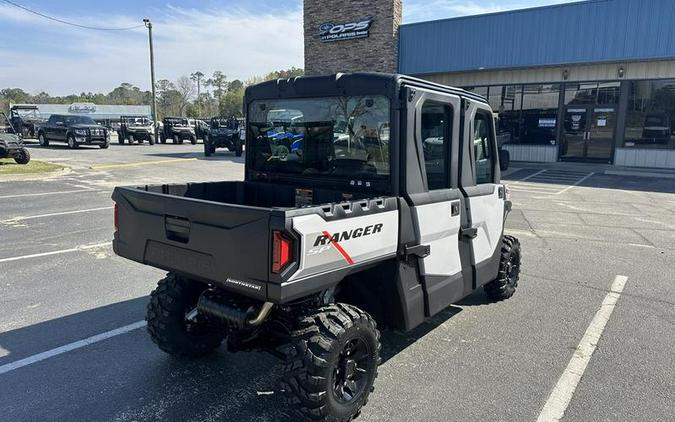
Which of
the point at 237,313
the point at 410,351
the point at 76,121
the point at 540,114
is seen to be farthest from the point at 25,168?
the point at 540,114

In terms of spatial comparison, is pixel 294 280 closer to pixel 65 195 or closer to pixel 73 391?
pixel 73 391

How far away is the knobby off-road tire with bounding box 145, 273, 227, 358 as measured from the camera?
139 inches

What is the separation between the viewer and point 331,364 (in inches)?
108

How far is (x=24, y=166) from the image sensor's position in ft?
53.3

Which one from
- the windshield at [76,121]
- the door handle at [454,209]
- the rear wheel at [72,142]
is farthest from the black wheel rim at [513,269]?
the windshield at [76,121]

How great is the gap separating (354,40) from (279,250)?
23.3 metres

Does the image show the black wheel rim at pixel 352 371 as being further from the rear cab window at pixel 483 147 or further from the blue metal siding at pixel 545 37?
the blue metal siding at pixel 545 37

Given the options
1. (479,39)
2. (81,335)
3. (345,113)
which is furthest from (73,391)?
(479,39)

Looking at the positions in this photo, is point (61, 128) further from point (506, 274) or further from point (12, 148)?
point (506, 274)

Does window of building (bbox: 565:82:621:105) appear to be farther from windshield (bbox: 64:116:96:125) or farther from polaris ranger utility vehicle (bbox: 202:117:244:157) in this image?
windshield (bbox: 64:116:96:125)

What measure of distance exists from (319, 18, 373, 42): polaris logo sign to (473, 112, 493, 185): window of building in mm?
20772

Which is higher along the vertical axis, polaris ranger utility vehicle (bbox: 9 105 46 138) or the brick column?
the brick column

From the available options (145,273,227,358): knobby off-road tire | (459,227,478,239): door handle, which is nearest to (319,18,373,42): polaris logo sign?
(459,227,478,239): door handle

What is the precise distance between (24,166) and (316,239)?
17.4 m
